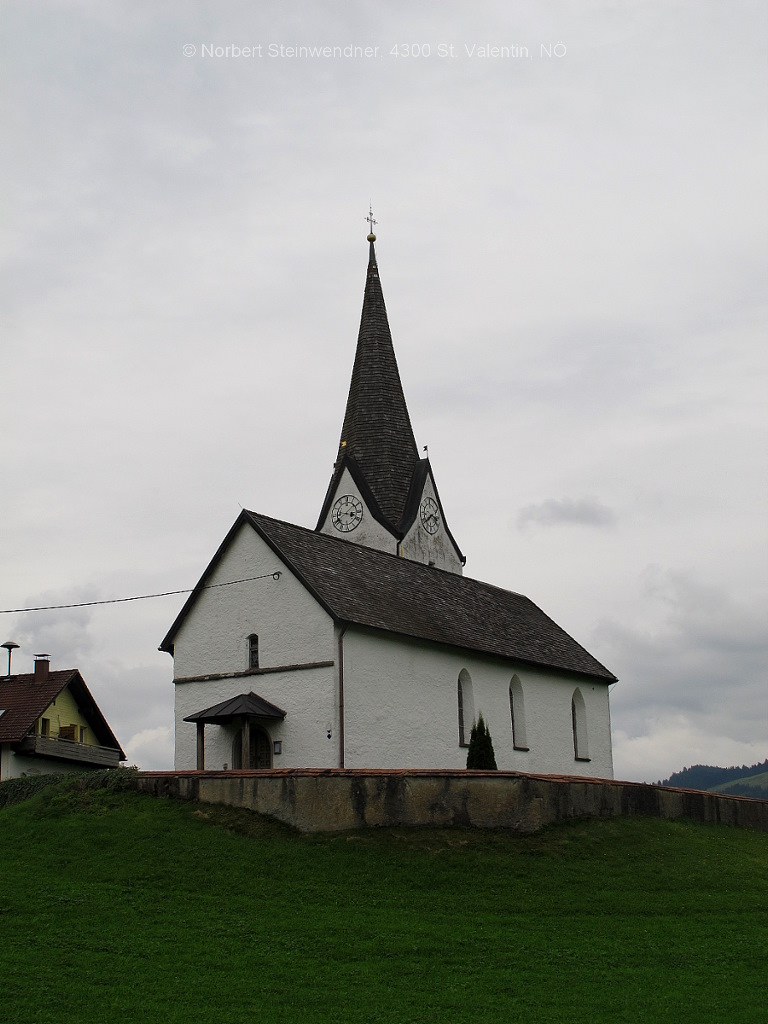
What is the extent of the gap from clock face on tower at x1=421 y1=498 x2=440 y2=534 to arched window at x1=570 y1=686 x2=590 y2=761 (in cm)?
1148

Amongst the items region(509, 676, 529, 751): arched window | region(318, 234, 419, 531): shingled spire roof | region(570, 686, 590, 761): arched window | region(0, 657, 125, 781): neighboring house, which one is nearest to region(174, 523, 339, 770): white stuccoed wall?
region(509, 676, 529, 751): arched window

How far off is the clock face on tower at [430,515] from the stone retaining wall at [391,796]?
26243mm

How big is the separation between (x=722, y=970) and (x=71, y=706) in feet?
122

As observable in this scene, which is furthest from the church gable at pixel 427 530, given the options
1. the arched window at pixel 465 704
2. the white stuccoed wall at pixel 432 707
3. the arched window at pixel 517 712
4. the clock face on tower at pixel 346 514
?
the arched window at pixel 465 704

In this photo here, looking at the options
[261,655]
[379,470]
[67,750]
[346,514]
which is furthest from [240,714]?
[379,470]

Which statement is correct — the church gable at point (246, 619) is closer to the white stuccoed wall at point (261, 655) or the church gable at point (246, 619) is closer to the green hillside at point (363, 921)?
the white stuccoed wall at point (261, 655)

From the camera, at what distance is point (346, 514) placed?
49.5 metres

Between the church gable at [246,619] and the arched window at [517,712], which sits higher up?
the church gable at [246,619]

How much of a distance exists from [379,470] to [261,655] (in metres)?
19.7

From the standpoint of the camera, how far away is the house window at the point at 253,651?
3150 centimetres

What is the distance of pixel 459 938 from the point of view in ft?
53.4

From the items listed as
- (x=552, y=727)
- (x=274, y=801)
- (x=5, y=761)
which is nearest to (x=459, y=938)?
(x=274, y=801)

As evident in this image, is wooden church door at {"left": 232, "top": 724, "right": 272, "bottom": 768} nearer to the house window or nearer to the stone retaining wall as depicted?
the house window

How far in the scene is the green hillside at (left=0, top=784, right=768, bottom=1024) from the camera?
13484mm
